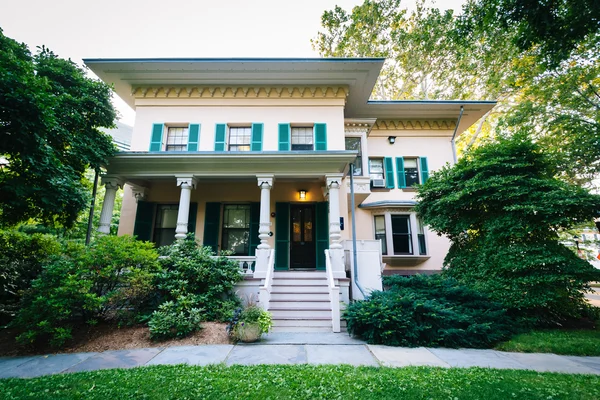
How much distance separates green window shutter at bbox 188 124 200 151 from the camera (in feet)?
31.6

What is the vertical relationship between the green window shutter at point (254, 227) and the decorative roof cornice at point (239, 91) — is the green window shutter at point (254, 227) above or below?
below

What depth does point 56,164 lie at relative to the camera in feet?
19.2

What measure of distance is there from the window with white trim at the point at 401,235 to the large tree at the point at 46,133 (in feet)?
33.0

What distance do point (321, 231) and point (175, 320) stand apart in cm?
570

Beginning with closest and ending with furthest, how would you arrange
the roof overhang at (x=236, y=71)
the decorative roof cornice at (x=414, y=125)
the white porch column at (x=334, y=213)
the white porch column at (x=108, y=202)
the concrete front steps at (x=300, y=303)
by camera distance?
the concrete front steps at (x=300, y=303) < the white porch column at (x=334, y=213) < the white porch column at (x=108, y=202) < the roof overhang at (x=236, y=71) < the decorative roof cornice at (x=414, y=125)

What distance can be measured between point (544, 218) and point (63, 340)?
392 inches

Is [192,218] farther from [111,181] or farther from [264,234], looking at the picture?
[264,234]

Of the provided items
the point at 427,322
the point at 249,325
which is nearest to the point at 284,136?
the point at 249,325

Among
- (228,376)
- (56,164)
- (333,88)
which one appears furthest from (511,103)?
(56,164)

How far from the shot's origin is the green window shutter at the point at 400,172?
38.3ft

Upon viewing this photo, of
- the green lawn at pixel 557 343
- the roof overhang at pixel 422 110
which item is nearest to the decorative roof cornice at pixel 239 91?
the roof overhang at pixel 422 110

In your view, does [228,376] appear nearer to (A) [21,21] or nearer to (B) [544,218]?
(B) [544,218]

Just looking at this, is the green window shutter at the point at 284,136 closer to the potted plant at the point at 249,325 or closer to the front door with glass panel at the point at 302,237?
the front door with glass panel at the point at 302,237

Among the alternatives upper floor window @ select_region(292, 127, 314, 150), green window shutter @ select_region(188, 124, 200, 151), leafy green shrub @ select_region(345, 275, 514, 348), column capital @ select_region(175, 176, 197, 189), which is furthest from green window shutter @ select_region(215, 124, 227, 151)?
leafy green shrub @ select_region(345, 275, 514, 348)
